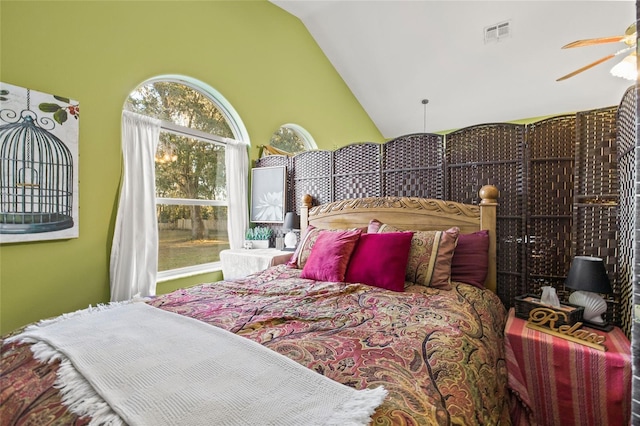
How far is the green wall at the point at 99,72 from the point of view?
6.77 feet

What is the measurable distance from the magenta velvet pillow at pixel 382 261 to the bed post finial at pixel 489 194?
2.16 ft

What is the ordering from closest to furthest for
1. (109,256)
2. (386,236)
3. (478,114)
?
(386,236) < (109,256) < (478,114)

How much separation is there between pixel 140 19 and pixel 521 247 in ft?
11.7

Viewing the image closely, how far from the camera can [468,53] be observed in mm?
3955

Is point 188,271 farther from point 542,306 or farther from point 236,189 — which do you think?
point 542,306

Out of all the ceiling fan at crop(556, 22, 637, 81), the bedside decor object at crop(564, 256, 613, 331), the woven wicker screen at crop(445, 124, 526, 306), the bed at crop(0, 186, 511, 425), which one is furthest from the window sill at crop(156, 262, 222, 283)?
the ceiling fan at crop(556, 22, 637, 81)

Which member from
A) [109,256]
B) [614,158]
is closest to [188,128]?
[109,256]

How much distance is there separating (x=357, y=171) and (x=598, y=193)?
176 centimetres

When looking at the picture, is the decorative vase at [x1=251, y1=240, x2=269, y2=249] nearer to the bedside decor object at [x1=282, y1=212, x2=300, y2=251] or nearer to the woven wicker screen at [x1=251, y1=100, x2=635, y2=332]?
the bedside decor object at [x1=282, y1=212, x2=300, y2=251]

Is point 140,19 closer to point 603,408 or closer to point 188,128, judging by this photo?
point 188,128

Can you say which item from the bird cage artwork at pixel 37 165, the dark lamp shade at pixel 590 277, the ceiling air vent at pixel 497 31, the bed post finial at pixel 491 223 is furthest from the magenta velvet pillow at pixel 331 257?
the ceiling air vent at pixel 497 31

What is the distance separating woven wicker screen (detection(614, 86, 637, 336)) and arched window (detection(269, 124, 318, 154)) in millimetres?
3224

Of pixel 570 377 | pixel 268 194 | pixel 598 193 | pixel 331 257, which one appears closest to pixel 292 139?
pixel 268 194

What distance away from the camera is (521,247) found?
2.19 m
